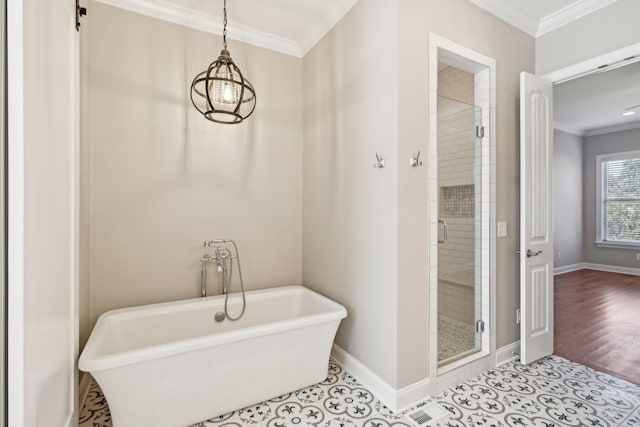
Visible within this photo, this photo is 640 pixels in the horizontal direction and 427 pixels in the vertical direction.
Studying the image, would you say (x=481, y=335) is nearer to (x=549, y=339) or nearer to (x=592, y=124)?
(x=549, y=339)

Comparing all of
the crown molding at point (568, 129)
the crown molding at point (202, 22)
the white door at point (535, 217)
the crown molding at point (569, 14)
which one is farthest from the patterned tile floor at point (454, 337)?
the crown molding at point (568, 129)

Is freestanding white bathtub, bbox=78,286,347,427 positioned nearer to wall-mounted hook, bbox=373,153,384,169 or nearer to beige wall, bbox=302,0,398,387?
beige wall, bbox=302,0,398,387

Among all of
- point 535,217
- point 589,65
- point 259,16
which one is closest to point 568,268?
point 535,217

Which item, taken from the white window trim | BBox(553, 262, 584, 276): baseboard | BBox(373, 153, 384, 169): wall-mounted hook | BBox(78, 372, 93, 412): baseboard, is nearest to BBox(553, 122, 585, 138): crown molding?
the white window trim

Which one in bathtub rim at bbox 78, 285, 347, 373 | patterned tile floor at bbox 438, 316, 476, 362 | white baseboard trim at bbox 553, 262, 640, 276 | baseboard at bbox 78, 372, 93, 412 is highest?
bathtub rim at bbox 78, 285, 347, 373

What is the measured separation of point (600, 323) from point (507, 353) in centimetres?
180

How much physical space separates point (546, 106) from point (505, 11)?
0.84 meters

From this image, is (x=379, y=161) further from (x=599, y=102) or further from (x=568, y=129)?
(x=568, y=129)

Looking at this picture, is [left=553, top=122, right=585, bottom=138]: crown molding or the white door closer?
the white door

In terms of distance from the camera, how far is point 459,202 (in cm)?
245

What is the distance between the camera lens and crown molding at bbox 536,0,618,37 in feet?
7.22

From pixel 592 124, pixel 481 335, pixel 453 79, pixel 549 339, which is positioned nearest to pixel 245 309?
pixel 481 335

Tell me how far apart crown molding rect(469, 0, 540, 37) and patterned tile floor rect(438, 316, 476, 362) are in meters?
2.38

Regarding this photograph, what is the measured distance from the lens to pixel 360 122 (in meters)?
2.20
